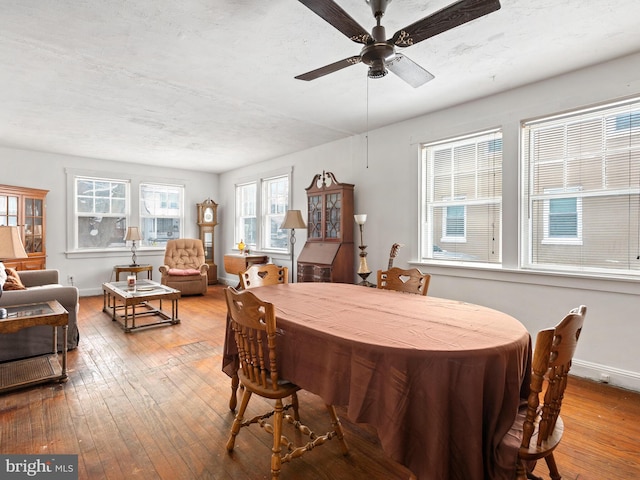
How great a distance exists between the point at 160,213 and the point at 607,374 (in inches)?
298

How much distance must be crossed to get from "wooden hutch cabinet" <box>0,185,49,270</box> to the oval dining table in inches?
226

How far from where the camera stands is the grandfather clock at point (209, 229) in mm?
7750

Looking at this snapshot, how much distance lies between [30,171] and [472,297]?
7.16 meters

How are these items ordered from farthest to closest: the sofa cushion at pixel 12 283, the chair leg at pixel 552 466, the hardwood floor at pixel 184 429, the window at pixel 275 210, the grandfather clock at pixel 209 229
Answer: the grandfather clock at pixel 209 229
the window at pixel 275 210
the sofa cushion at pixel 12 283
the hardwood floor at pixel 184 429
the chair leg at pixel 552 466

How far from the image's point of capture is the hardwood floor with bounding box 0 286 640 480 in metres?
1.84

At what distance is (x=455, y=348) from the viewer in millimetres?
1354

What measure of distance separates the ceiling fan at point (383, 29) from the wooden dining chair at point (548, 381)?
4.71 feet

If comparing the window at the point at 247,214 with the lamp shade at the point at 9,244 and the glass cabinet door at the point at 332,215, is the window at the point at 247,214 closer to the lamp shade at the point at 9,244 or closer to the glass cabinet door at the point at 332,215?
the glass cabinet door at the point at 332,215

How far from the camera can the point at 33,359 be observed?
10.7ft

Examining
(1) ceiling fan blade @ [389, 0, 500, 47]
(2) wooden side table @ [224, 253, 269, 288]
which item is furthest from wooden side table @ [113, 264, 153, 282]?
(1) ceiling fan blade @ [389, 0, 500, 47]

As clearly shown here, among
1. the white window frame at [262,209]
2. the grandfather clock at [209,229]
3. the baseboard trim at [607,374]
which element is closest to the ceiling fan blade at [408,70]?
the baseboard trim at [607,374]

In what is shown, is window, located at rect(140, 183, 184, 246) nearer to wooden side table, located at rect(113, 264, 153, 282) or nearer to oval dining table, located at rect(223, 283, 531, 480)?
wooden side table, located at rect(113, 264, 153, 282)

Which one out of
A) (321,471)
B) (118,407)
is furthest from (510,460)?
(118,407)

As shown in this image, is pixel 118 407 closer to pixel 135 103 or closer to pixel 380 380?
pixel 380 380
